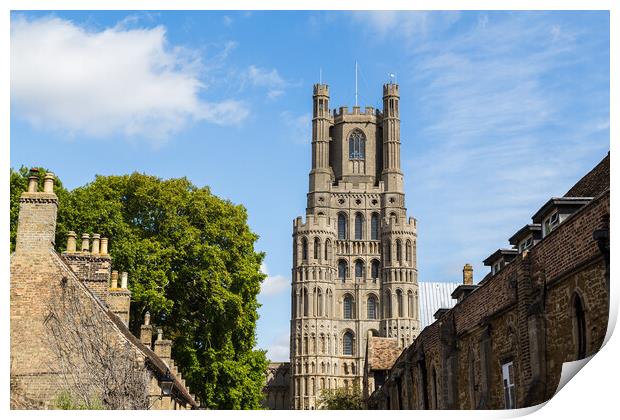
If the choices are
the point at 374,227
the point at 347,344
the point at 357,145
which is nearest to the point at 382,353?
the point at 347,344

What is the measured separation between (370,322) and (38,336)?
314ft

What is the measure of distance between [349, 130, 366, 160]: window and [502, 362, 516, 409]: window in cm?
10386

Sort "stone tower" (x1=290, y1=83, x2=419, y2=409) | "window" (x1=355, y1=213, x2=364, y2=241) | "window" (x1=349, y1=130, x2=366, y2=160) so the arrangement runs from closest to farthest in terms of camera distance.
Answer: "stone tower" (x1=290, y1=83, x2=419, y2=409), "window" (x1=355, y1=213, x2=364, y2=241), "window" (x1=349, y1=130, x2=366, y2=160)

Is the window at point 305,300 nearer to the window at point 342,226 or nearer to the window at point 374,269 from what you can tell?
the window at point 374,269

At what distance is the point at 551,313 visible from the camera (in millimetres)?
18078

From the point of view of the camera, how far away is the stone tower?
113562 millimetres

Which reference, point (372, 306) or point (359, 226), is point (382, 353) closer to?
point (372, 306)

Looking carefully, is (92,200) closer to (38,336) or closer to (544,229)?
(38,336)

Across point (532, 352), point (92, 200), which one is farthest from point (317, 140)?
point (532, 352)

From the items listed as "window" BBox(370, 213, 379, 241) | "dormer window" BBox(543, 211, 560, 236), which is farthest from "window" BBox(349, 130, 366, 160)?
"dormer window" BBox(543, 211, 560, 236)

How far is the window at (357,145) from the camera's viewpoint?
408 feet

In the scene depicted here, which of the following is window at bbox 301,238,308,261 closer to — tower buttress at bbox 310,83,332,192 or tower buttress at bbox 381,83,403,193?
tower buttress at bbox 310,83,332,192

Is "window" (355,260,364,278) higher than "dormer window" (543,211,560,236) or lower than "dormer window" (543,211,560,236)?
higher

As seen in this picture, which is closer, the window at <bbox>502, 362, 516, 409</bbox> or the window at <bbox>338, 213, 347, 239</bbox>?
the window at <bbox>502, 362, 516, 409</bbox>
